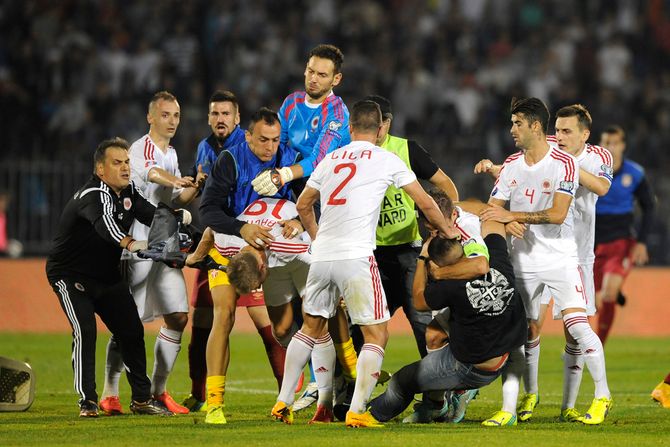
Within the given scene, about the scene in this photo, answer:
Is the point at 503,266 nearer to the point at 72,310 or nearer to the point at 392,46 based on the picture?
the point at 72,310

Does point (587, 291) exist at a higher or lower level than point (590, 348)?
higher

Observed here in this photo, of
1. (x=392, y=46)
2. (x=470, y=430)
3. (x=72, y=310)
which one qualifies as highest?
(x=392, y=46)

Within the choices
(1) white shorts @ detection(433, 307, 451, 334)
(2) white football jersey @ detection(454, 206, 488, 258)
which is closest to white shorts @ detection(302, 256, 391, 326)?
(1) white shorts @ detection(433, 307, 451, 334)

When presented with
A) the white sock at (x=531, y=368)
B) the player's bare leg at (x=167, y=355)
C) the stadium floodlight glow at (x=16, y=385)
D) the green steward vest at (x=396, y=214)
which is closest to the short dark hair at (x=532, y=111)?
the green steward vest at (x=396, y=214)

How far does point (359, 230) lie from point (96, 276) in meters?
2.36

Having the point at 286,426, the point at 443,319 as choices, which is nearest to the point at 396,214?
the point at 443,319

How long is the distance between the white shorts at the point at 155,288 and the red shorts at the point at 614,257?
6.31 m

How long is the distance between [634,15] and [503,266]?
15.4m

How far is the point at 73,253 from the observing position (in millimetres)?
9781

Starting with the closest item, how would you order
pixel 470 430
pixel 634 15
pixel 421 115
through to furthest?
pixel 470 430 < pixel 421 115 < pixel 634 15

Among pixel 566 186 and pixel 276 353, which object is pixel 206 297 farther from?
pixel 566 186

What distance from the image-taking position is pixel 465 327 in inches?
347

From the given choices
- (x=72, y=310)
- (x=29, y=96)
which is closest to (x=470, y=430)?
(x=72, y=310)

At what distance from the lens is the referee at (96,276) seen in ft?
31.4
